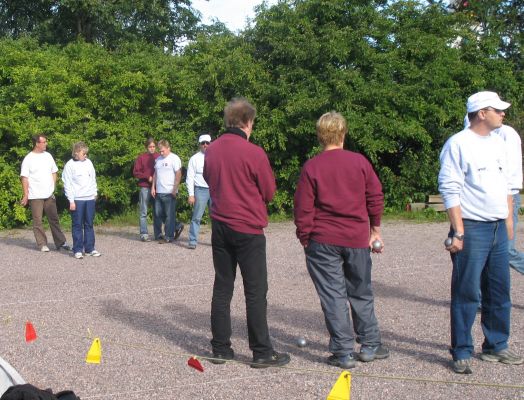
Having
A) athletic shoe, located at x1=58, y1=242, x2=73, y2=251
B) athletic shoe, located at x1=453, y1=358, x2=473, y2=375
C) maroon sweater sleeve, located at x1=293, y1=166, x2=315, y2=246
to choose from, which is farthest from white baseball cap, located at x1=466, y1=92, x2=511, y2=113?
athletic shoe, located at x1=58, y1=242, x2=73, y2=251

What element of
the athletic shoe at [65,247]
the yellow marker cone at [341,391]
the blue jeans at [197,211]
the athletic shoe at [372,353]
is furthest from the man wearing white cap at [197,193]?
the yellow marker cone at [341,391]

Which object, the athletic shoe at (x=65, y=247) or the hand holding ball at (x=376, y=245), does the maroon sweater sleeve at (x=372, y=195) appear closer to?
the hand holding ball at (x=376, y=245)

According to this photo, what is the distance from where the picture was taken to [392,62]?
14.4 meters

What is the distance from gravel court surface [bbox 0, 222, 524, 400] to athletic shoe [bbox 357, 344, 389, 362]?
4cm

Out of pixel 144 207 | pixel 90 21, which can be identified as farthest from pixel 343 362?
pixel 90 21

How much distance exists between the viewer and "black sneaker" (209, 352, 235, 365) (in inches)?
208

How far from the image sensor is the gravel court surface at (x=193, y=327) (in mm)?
4793

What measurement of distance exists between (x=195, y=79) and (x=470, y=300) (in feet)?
34.9

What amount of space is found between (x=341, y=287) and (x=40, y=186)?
7140 millimetres

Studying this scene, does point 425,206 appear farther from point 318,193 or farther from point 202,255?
point 318,193

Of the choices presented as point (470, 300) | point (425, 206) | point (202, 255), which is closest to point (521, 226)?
point (425, 206)

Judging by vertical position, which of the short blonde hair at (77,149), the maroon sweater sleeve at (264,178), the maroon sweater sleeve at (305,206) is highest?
the short blonde hair at (77,149)

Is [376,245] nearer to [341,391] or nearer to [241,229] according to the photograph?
[241,229]

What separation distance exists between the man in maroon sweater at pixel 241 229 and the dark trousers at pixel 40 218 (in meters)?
6.40
